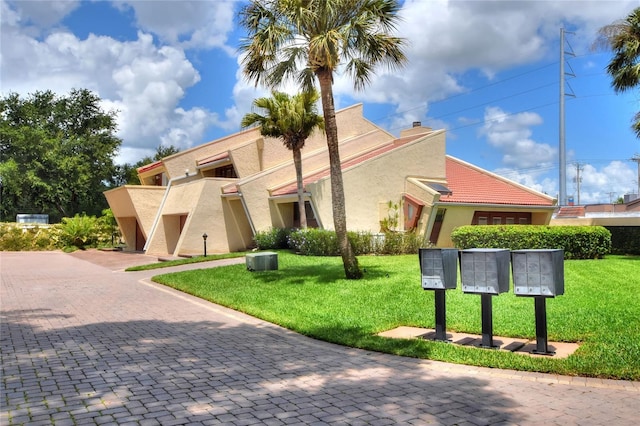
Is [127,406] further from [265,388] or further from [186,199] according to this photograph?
[186,199]

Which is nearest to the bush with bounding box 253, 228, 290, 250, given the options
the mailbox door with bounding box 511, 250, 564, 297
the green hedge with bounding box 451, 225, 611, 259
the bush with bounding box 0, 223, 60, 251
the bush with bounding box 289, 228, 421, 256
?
the bush with bounding box 289, 228, 421, 256

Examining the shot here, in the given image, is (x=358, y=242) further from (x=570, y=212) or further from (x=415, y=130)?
(x=570, y=212)

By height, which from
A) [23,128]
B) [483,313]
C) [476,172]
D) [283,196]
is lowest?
[483,313]

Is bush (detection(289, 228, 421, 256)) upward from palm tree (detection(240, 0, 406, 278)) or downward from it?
downward

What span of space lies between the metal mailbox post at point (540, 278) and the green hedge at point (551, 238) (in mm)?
12079

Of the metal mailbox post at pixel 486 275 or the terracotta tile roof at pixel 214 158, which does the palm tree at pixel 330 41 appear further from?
the terracotta tile roof at pixel 214 158

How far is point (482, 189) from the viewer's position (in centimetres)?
2627

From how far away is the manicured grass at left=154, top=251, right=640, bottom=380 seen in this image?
661 cm

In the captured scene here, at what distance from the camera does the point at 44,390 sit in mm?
5504

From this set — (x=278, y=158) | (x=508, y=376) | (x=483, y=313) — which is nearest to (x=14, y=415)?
→ (x=508, y=376)

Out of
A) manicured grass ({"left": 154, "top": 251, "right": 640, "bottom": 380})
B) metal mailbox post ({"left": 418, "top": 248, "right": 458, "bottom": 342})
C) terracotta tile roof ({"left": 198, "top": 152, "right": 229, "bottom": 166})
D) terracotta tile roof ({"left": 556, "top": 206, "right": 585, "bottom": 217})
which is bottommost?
manicured grass ({"left": 154, "top": 251, "right": 640, "bottom": 380})

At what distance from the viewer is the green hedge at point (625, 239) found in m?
21.8

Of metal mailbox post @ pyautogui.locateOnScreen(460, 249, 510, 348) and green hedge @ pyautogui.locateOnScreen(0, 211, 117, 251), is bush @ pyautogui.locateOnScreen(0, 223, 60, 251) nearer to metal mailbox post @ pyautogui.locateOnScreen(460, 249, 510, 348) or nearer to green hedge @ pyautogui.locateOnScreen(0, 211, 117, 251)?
green hedge @ pyautogui.locateOnScreen(0, 211, 117, 251)

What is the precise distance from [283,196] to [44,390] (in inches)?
709
